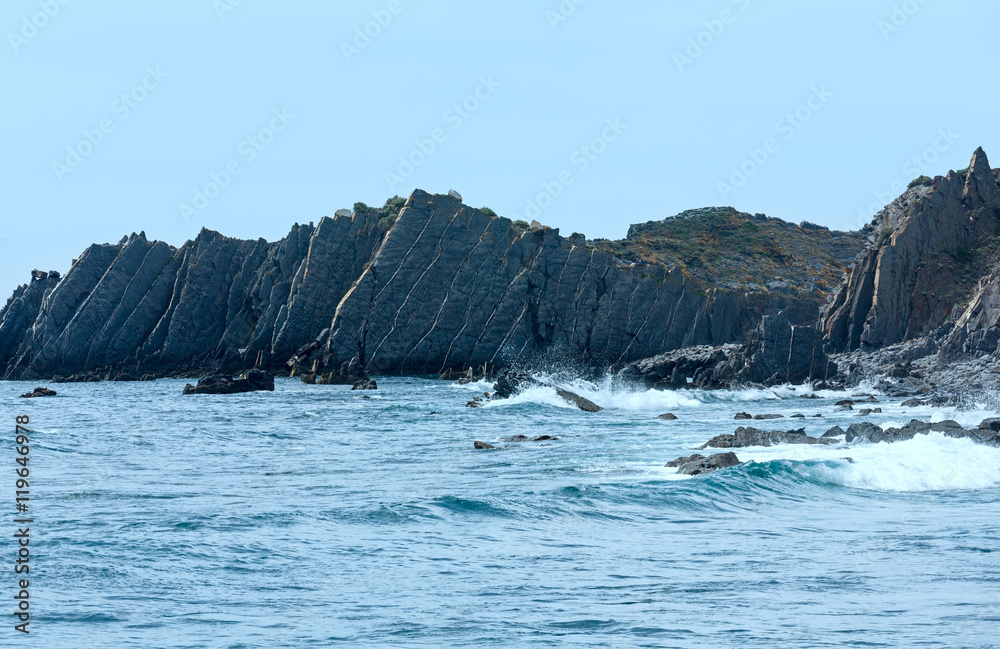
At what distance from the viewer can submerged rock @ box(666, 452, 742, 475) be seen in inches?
975

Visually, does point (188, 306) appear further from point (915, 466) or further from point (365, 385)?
point (915, 466)

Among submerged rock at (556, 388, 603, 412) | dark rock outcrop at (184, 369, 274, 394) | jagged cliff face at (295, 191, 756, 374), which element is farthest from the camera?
jagged cliff face at (295, 191, 756, 374)

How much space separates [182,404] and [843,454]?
43256 mm

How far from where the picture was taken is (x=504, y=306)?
95312 millimetres

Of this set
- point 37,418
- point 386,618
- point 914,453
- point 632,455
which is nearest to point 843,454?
point 914,453

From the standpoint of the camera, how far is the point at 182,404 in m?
59.5

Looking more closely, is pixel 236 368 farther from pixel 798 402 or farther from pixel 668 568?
pixel 668 568

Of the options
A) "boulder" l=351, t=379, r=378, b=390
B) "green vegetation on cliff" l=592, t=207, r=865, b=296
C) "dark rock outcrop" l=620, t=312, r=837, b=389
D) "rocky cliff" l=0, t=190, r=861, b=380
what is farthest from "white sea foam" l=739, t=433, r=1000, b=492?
"green vegetation on cliff" l=592, t=207, r=865, b=296

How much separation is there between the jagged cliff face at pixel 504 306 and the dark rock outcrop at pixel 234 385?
1732cm

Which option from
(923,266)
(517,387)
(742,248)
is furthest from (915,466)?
(742,248)

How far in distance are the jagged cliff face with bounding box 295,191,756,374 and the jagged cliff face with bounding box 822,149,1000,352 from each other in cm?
1360

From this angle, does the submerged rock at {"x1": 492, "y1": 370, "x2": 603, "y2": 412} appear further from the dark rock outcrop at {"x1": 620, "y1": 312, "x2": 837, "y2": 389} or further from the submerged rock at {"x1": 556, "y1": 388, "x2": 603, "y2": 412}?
the dark rock outcrop at {"x1": 620, "y1": 312, "x2": 837, "y2": 389}

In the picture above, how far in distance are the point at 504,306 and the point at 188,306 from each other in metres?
35.9

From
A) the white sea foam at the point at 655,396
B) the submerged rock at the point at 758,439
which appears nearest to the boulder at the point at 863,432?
the submerged rock at the point at 758,439
